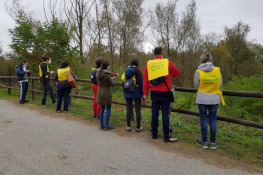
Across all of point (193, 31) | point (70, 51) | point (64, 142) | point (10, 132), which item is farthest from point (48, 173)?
point (193, 31)

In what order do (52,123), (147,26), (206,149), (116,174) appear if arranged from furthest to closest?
(147,26) → (52,123) → (206,149) → (116,174)

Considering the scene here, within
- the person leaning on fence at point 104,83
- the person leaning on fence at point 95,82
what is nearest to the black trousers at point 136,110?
the person leaning on fence at point 104,83

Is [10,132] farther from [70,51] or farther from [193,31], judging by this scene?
[193,31]

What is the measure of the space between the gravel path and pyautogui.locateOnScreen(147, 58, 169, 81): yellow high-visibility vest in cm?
146

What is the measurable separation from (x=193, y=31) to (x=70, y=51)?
1924 cm

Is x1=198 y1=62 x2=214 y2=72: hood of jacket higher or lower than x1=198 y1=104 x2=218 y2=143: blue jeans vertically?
higher

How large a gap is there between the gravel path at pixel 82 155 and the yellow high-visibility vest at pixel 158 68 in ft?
4.80

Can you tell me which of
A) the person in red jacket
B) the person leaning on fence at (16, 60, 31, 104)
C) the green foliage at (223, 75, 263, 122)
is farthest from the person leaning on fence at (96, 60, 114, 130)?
the green foliage at (223, 75, 263, 122)

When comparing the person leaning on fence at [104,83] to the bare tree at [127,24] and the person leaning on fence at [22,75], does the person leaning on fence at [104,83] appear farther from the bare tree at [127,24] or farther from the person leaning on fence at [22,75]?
the bare tree at [127,24]

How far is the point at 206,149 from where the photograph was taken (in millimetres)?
4023

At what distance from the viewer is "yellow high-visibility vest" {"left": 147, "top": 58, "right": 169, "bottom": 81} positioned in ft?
14.0

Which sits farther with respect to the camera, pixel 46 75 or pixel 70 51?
pixel 70 51

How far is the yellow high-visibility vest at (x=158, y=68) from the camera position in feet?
14.0

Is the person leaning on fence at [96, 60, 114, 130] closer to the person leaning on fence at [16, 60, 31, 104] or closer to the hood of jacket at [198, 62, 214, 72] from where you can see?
the hood of jacket at [198, 62, 214, 72]
